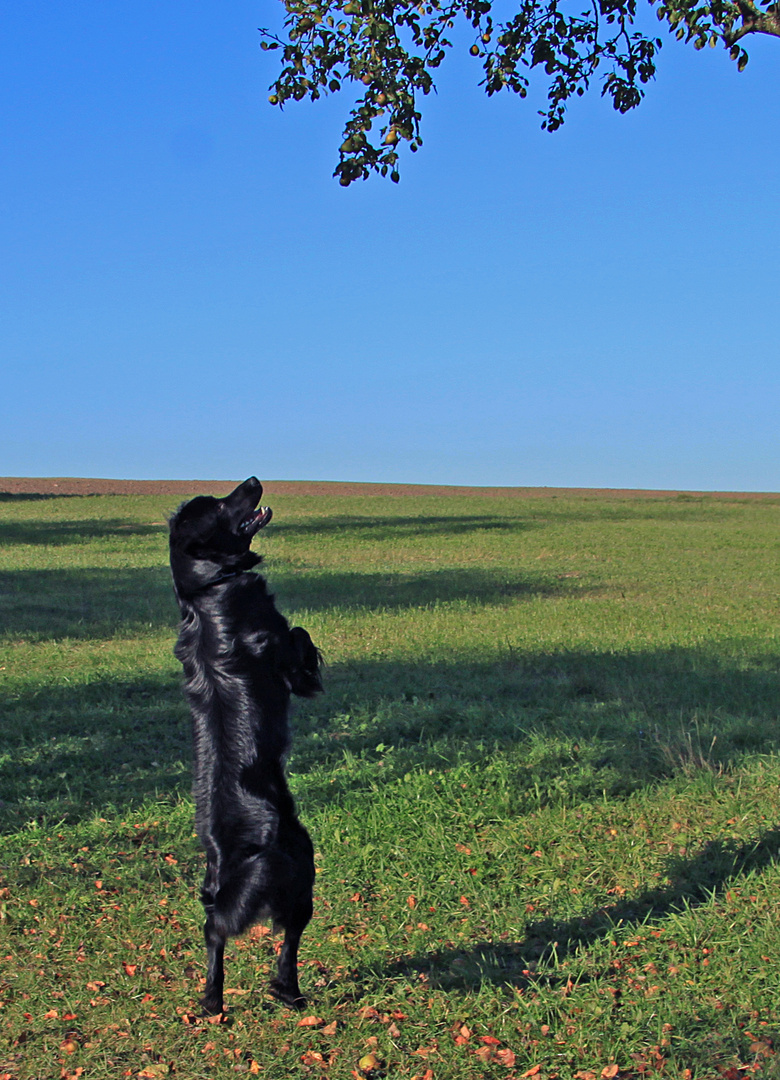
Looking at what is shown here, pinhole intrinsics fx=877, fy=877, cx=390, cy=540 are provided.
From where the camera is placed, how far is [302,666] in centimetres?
329

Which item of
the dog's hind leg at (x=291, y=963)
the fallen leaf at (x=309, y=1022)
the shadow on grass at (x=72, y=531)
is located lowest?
the fallen leaf at (x=309, y=1022)

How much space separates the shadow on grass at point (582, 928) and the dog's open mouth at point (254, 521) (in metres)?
2.01

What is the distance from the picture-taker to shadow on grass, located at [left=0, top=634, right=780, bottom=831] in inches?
226

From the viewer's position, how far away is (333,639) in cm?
1076

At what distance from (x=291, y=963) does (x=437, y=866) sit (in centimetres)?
140

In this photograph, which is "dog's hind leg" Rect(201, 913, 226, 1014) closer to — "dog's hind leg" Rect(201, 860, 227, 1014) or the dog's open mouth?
"dog's hind leg" Rect(201, 860, 227, 1014)

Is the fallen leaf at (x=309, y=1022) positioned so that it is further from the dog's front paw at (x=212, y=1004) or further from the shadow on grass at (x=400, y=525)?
the shadow on grass at (x=400, y=525)

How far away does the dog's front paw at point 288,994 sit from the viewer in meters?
3.38

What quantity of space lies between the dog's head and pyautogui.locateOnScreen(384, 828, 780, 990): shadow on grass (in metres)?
1.91

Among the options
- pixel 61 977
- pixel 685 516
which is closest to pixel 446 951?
pixel 61 977

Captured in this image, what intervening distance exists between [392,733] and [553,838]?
2040 mm

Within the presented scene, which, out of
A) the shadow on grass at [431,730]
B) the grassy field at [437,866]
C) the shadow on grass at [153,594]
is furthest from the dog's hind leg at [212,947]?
the shadow on grass at [153,594]

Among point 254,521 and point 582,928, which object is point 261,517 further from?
point 582,928

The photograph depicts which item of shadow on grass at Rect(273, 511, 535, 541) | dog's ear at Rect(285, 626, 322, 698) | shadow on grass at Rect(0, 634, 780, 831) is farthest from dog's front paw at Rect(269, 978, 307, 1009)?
shadow on grass at Rect(273, 511, 535, 541)
